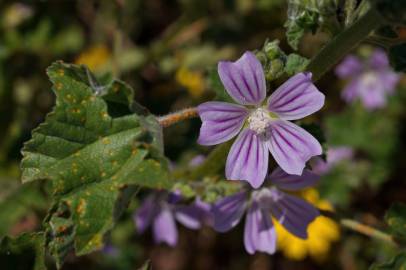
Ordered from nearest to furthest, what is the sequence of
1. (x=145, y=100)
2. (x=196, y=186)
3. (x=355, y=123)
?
(x=196, y=186) → (x=145, y=100) → (x=355, y=123)

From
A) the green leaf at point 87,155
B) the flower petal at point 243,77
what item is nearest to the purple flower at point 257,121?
the flower petal at point 243,77

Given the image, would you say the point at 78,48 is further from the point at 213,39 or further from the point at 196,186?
the point at 196,186

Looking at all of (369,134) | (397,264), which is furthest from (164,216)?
(369,134)

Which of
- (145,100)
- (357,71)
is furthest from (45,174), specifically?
(357,71)

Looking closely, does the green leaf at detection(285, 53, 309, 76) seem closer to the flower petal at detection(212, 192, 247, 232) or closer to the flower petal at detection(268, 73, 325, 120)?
the flower petal at detection(268, 73, 325, 120)

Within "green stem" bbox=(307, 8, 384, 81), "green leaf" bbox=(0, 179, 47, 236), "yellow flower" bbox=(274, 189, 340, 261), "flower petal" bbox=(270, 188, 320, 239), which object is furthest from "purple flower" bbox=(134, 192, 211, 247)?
"yellow flower" bbox=(274, 189, 340, 261)

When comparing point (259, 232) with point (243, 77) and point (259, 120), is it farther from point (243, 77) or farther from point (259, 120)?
point (243, 77)

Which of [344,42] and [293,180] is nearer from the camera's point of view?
[344,42]
